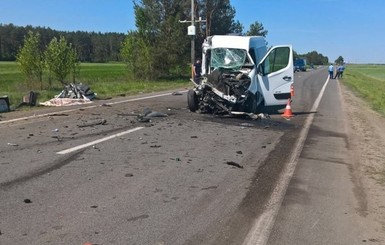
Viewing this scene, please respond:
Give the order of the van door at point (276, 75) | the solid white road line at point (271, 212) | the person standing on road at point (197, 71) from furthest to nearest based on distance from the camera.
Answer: the person standing on road at point (197, 71)
the van door at point (276, 75)
the solid white road line at point (271, 212)

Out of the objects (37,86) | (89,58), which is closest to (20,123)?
(37,86)

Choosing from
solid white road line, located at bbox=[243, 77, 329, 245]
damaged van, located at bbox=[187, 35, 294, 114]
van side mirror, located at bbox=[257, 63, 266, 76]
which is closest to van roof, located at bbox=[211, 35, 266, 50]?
damaged van, located at bbox=[187, 35, 294, 114]

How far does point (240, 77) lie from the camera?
1330 cm

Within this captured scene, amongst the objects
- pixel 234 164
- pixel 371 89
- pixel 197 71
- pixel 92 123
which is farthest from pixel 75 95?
pixel 371 89

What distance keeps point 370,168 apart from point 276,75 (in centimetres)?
727

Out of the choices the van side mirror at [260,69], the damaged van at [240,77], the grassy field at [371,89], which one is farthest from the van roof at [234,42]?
the grassy field at [371,89]

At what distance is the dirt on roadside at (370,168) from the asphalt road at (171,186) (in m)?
0.17

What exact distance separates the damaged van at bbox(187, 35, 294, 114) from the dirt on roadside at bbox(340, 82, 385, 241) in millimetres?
2664

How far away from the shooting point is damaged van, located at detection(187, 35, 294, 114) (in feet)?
43.4

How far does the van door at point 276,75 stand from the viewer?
14086 millimetres

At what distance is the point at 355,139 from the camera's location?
10.6 metres

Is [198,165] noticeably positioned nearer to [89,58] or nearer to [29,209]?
[29,209]

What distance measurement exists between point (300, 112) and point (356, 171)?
8.97m

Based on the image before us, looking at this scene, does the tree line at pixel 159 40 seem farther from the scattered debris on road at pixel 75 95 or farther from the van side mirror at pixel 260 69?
the van side mirror at pixel 260 69
